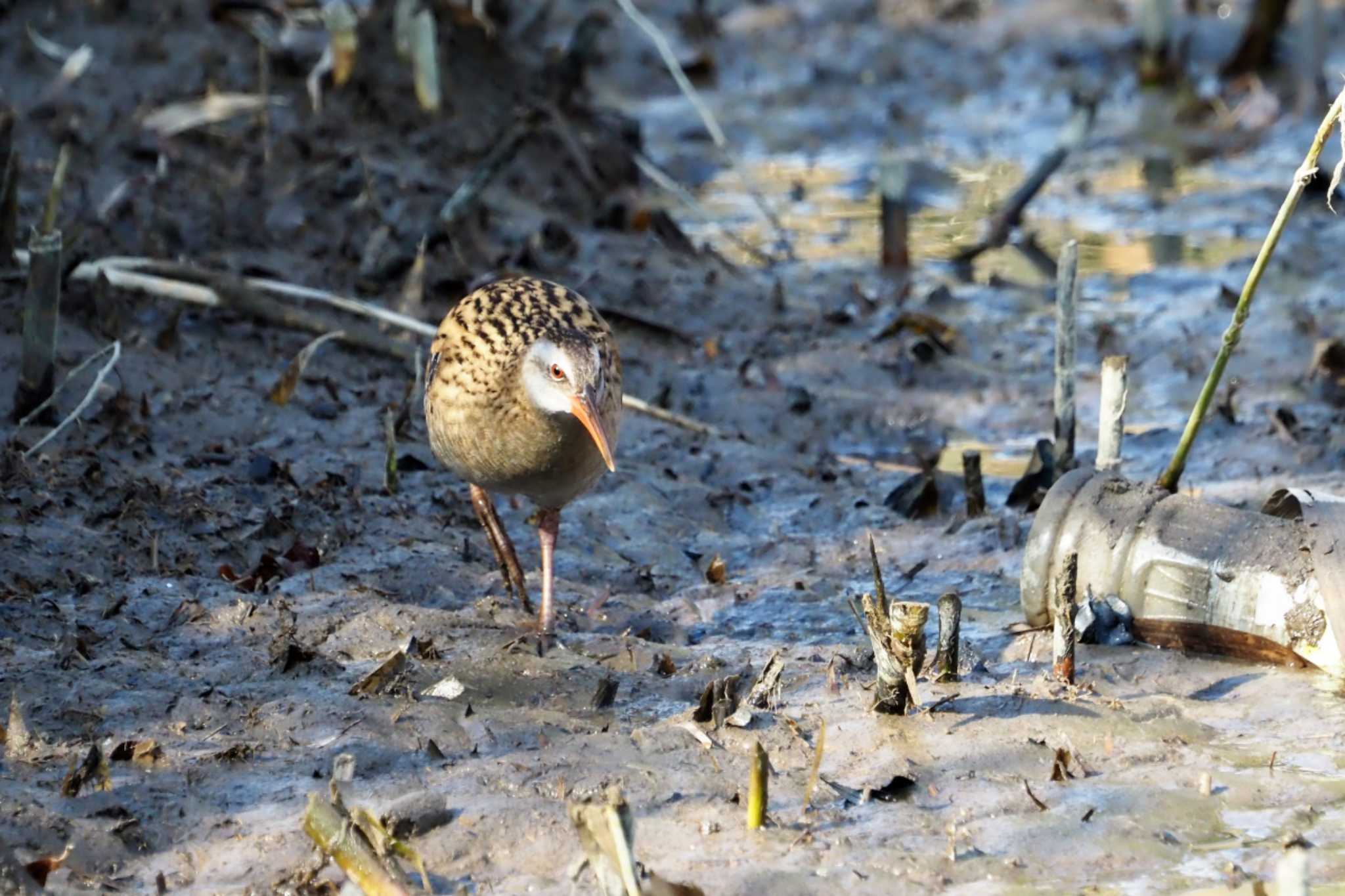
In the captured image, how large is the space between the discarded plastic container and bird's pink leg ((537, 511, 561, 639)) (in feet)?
4.68

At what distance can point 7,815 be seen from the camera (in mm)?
3797

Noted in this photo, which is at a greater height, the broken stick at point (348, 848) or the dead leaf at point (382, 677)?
the dead leaf at point (382, 677)

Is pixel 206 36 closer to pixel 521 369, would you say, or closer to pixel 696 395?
pixel 696 395

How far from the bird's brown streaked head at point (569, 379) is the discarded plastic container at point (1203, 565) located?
Result: 1343mm

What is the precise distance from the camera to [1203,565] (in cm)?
482

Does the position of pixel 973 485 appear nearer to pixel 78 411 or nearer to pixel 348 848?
pixel 78 411

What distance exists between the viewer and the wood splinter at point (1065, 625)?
458 cm

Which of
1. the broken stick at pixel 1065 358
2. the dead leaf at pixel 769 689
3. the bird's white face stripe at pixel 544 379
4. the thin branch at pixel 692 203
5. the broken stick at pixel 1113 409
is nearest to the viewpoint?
the dead leaf at pixel 769 689

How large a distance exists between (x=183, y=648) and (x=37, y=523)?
930 millimetres

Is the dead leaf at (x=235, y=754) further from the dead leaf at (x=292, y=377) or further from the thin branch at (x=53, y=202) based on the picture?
the dead leaf at (x=292, y=377)

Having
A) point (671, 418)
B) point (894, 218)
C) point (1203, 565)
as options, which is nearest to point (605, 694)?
point (1203, 565)

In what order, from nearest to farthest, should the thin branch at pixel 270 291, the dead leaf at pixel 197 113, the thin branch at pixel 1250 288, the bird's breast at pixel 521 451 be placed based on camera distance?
1. the thin branch at pixel 1250 288
2. the bird's breast at pixel 521 451
3. the thin branch at pixel 270 291
4. the dead leaf at pixel 197 113

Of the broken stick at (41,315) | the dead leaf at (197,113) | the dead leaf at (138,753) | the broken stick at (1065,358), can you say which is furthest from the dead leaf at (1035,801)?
the dead leaf at (197,113)

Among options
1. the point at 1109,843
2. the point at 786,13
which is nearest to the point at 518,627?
the point at 1109,843
